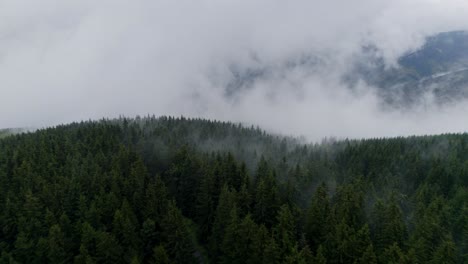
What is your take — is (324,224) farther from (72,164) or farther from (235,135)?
(235,135)

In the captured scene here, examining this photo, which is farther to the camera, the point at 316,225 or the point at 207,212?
the point at 207,212

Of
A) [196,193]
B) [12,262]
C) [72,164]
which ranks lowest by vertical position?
[12,262]

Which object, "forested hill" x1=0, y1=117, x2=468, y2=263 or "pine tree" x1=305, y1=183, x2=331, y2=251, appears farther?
"pine tree" x1=305, y1=183, x2=331, y2=251

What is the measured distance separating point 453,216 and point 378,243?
1067 inches

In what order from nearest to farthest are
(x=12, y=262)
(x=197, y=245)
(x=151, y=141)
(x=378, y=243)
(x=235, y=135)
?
(x=12, y=262)
(x=378, y=243)
(x=197, y=245)
(x=151, y=141)
(x=235, y=135)

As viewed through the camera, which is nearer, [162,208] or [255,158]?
[162,208]

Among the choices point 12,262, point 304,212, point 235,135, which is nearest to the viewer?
point 12,262

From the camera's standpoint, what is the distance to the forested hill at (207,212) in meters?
68.1

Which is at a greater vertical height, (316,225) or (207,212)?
(207,212)

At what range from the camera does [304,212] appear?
3260 inches

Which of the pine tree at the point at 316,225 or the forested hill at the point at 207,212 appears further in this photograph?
the pine tree at the point at 316,225

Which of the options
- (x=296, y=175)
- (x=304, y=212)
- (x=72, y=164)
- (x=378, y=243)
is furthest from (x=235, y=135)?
(x=378, y=243)

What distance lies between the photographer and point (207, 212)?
92.3 m

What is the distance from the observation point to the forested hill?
68062mm
